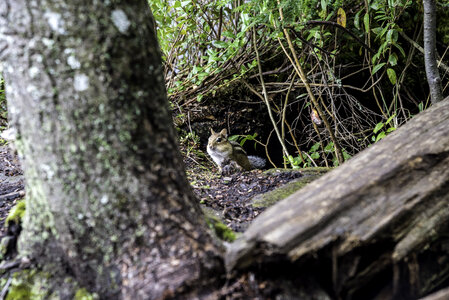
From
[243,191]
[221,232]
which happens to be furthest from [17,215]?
[243,191]

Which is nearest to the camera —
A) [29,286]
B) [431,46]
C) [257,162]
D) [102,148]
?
[102,148]

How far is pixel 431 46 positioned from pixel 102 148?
7.75 feet

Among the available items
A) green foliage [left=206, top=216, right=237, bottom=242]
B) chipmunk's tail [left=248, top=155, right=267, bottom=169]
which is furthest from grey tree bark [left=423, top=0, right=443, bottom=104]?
chipmunk's tail [left=248, top=155, right=267, bottom=169]

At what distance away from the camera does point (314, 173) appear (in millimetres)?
2918

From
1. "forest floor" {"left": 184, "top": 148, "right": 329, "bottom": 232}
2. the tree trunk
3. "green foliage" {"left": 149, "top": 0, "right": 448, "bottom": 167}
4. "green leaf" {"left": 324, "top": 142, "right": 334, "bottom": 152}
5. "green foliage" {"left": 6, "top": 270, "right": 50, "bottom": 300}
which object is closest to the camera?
the tree trunk

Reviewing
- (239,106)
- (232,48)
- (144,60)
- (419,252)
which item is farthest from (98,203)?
(239,106)

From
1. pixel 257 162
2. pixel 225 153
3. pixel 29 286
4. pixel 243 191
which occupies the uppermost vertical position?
pixel 29 286

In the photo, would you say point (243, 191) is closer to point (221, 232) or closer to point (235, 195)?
point (235, 195)

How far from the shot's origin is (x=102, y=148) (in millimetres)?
1178

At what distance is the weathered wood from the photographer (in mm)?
1143

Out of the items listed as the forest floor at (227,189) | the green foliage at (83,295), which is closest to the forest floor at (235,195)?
the forest floor at (227,189)

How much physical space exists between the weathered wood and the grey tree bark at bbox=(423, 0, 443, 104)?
1.22m

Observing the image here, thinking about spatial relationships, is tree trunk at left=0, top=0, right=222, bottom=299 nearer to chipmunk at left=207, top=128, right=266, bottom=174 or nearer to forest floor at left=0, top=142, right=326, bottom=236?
forest floor at left=0, top=142, right=326, bottom=236

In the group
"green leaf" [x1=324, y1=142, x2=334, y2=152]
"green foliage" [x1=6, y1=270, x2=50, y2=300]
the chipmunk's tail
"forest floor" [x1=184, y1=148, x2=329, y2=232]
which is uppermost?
"green foliage" [x1=6, y1=270, x2=50, y2=300]
